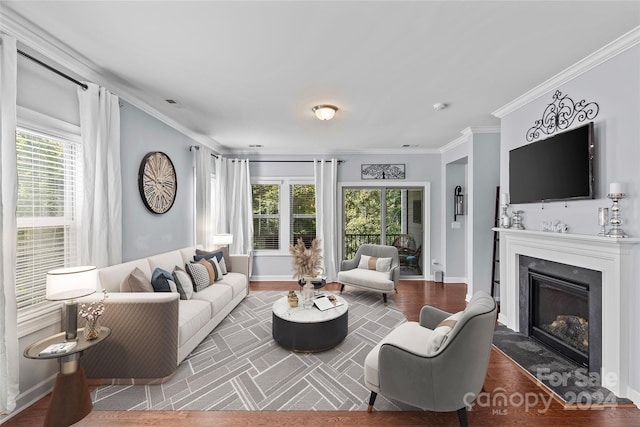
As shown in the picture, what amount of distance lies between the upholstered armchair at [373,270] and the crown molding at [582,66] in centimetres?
276

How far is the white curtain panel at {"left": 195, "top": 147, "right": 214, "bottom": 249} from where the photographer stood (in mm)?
4625

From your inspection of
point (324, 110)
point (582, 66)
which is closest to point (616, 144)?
point (582, 66)

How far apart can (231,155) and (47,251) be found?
391 cm

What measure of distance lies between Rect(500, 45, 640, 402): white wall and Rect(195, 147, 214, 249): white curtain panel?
15.9 feet

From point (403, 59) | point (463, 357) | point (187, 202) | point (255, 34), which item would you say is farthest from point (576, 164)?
point (187, 202)

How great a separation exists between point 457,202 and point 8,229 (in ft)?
20.3

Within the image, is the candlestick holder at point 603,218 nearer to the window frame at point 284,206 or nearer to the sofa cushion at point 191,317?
the sofa cushion at point 191,317

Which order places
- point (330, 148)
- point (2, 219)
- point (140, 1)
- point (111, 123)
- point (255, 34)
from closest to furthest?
point (140, 1)
point (2, 219)
point (255, 34)
point (111, 123)
point (330, 148)

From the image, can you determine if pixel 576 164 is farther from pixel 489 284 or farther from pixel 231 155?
pixel 231 155

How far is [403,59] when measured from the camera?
235 centimetres

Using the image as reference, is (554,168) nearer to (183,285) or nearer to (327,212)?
(327,212)

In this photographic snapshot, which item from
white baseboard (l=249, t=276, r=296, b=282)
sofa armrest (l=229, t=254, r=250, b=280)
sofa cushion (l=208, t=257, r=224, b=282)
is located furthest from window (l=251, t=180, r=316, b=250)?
sofa cushion (l=208, t=257, r=224, b=282)

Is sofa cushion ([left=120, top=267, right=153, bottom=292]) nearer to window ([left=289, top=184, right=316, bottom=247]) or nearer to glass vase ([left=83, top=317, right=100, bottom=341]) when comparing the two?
glass vase ([left=83, top=317, right=100, bottom=341])

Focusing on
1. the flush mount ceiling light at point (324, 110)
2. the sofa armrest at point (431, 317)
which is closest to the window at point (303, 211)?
the flush mount ceiling light at point (324, 110)
